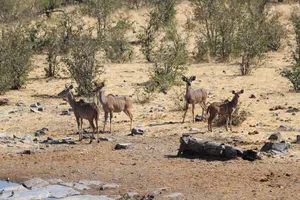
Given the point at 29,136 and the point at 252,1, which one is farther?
the point at 252,1

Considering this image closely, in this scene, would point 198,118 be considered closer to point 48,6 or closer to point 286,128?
point 286,128

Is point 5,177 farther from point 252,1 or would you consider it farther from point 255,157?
point 252,1

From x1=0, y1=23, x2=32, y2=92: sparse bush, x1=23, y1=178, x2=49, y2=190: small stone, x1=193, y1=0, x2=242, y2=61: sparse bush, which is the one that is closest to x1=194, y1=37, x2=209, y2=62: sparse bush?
x1=193, y1=0, x2=242, y2=61: sparse bush

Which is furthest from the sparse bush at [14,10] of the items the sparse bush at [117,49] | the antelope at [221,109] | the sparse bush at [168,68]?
the antelope at [221,109]

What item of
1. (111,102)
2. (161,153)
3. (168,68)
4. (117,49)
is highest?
(117,49)

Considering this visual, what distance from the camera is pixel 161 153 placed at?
13898 millimetres

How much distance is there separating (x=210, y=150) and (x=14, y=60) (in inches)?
470

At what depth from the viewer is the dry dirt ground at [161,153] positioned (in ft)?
36.9

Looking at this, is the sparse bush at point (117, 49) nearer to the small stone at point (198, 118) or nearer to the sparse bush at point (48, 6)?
the small stone at point (198, 118)

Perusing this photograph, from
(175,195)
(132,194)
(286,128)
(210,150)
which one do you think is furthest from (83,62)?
(175,195)

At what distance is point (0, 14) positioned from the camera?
120 ft

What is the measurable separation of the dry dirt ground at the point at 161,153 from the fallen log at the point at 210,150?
19 cm

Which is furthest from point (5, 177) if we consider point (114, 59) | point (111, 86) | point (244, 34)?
point (114, 59)

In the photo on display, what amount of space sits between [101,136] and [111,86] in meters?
6.86
